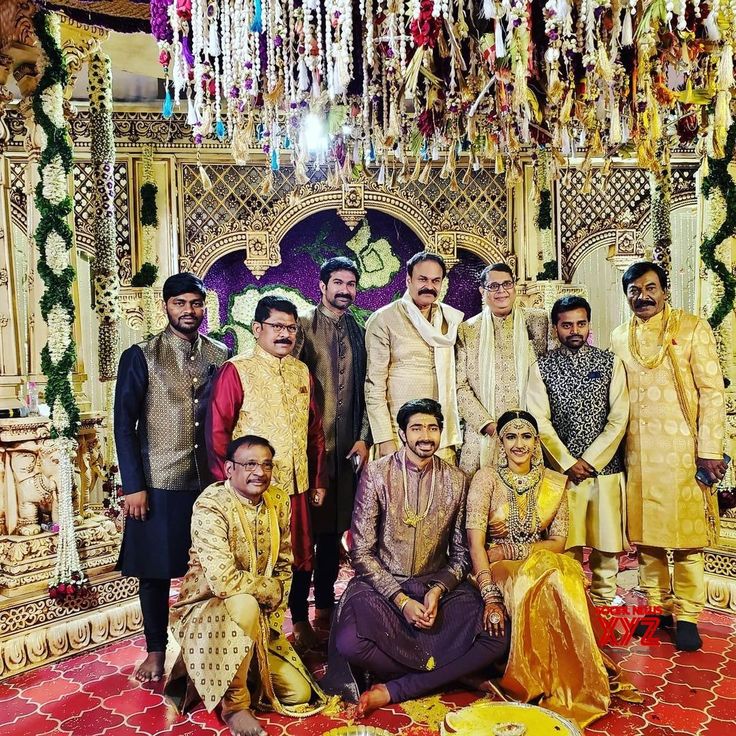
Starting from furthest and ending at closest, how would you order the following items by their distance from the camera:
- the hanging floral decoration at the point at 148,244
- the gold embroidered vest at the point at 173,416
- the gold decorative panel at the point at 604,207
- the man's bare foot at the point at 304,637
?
the gold decorative panel at the point at 604,207 < the hanging floral decoration at the point at 148,244 < the man's bare foot at the point at 304,637 < the gold embroidered vest at the point at 173,416

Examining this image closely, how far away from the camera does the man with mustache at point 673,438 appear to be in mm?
3404

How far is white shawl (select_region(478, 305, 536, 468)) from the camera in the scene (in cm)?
356

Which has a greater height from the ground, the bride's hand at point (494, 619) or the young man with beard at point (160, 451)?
the young man with beard at point (160, 451)

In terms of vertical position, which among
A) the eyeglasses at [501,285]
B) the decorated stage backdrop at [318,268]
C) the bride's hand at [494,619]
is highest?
the decorated stage backdrop at [318,268]

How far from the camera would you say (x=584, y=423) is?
348cm

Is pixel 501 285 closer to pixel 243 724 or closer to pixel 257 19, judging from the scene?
pixel 257 19

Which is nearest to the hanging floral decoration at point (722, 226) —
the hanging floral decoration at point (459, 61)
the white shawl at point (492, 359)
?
the hanging floral decoration at point (459, 61)

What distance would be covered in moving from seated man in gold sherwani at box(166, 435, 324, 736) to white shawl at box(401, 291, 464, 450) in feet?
3.11

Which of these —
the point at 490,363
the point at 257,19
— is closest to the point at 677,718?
the point at 490,363

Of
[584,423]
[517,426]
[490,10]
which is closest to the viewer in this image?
[490,10]

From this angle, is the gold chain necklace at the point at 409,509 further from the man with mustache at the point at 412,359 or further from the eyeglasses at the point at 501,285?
the eyeglasses at the point at 501,285

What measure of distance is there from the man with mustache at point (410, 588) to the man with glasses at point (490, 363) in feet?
1.49

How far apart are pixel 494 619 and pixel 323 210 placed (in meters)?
4.79

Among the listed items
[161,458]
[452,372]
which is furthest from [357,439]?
[161,458]
